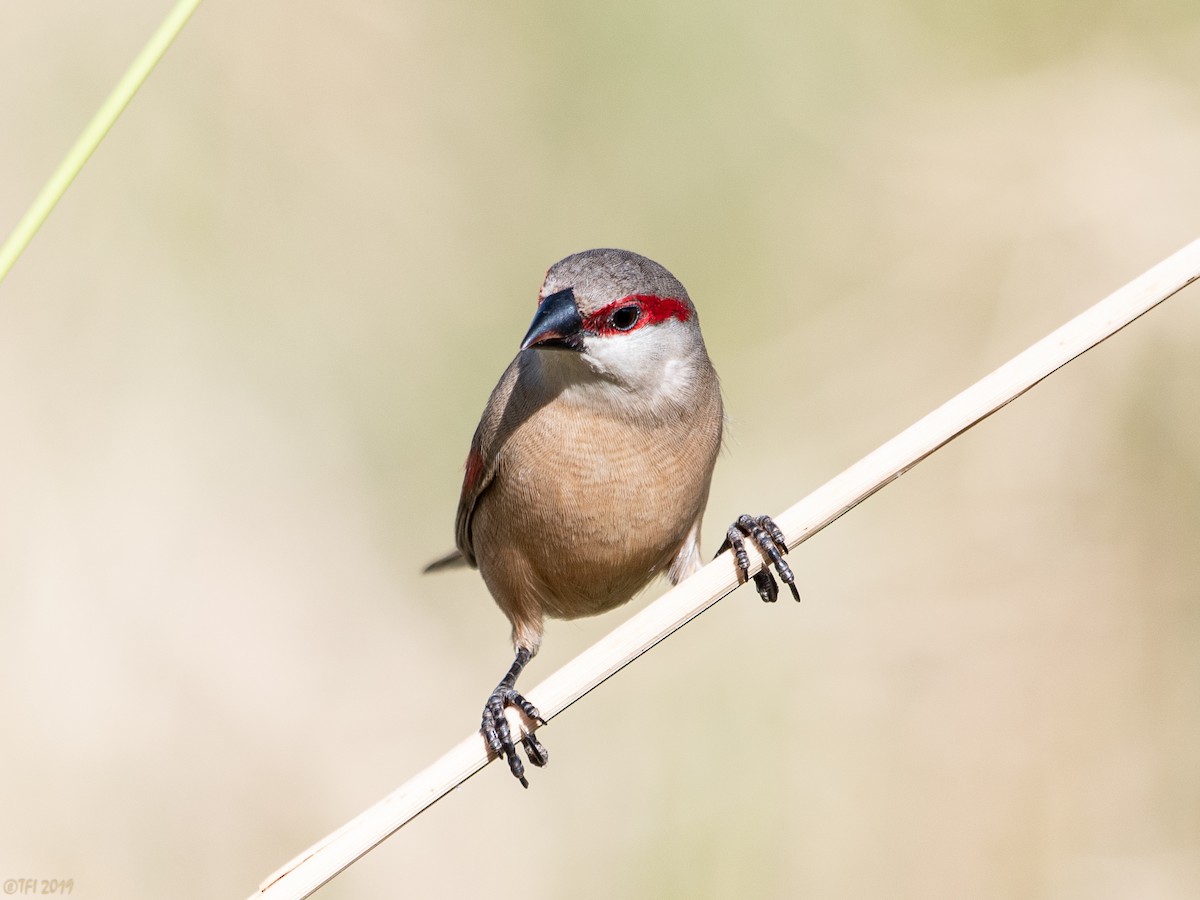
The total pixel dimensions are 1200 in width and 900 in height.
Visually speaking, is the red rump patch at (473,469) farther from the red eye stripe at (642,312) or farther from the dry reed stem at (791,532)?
the dry reed stem at (791,532)

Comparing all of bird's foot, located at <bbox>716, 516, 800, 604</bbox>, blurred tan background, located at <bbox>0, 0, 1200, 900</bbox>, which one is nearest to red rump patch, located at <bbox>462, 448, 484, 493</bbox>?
bird's foot, located at <bbox>716, 516, 800, 604</bbox>

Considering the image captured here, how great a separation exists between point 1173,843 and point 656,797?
205cm

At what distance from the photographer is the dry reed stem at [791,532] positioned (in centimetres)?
291

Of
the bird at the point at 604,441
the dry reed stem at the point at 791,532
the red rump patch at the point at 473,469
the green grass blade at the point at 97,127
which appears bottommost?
the dry reed stem at the point at 791,532

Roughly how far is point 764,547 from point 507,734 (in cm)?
101

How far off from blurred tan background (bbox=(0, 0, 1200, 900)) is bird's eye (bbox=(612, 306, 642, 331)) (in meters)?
1.73

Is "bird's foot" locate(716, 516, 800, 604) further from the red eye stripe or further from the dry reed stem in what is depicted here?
the red eye stripe

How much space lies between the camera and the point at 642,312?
12.8 feet

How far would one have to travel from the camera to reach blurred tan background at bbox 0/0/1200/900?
507 cm

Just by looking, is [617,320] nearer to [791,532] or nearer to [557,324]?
[557,324]

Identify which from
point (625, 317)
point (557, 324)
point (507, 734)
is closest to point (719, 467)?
point (625, 317)

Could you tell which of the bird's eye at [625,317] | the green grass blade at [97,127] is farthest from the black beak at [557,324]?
the green grass blade at [97,127]

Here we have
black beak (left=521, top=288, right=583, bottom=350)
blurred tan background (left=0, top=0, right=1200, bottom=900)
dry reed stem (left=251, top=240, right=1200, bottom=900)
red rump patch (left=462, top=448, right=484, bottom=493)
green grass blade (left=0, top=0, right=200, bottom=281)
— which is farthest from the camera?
blurred tan background (left=0, top=0, right=1200, bottom=900)

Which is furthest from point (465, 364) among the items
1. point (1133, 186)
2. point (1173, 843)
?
point (1173, 843)
